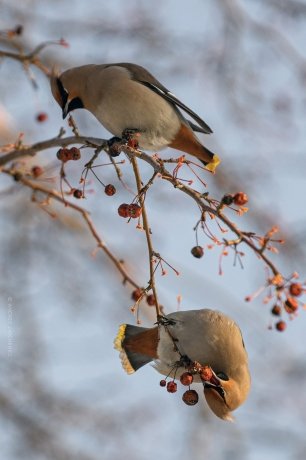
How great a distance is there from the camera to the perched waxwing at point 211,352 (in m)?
3.38

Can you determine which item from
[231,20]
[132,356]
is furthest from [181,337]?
[231,20]

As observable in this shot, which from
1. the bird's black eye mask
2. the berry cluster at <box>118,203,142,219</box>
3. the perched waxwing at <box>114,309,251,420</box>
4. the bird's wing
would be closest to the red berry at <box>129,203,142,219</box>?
the berry cluster at <box>118,203,142,219</box>

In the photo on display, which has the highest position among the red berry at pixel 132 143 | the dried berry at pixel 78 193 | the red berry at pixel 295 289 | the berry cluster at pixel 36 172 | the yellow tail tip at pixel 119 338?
the berry cluster at pixel 36 172

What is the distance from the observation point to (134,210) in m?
3.01

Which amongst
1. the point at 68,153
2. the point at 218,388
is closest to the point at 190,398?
the point at 218,388

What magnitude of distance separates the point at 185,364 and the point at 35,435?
9.58ft

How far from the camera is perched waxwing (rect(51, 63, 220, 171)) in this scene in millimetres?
3701

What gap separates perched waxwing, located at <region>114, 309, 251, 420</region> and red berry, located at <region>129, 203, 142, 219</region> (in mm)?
509

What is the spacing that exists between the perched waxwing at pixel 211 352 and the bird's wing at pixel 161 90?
84 centimetres

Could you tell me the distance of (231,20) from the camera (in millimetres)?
6191

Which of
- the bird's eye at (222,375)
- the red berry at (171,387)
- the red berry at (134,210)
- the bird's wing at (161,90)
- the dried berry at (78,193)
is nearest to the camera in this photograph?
the red berry at (134,210)

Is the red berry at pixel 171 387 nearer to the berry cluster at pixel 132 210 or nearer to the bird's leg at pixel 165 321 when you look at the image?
the bird's leg at pixel 165 321

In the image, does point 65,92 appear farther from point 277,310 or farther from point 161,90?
point 277,310

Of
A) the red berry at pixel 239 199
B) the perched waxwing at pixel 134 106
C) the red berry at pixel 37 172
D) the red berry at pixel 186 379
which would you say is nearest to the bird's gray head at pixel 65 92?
the perched waxwing at pixel 134 106
